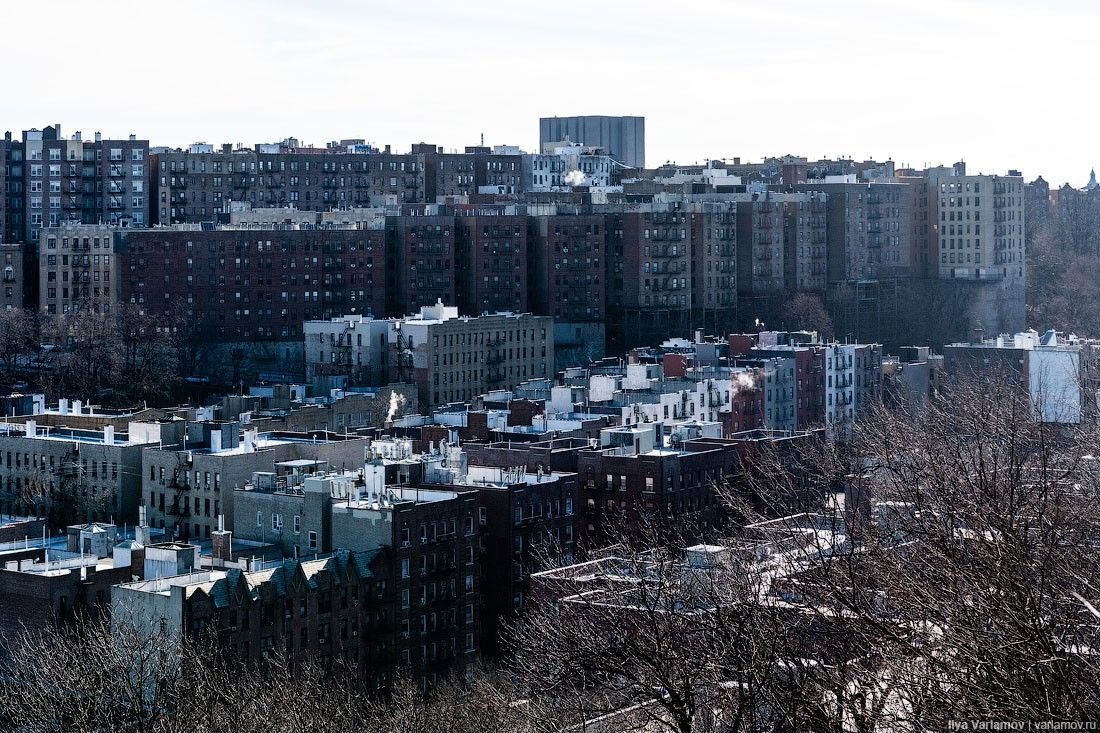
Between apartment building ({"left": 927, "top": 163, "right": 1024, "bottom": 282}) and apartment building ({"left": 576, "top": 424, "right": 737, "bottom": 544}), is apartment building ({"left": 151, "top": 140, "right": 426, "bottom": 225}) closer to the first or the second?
apartment building ({"left": 927, "top": 163, "right": 1024, "bottom": 282})

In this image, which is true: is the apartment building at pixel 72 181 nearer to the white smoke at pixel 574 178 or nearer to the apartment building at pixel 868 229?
the white smoke at pixel 574 178

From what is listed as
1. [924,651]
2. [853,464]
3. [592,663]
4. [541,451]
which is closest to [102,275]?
[541,451]

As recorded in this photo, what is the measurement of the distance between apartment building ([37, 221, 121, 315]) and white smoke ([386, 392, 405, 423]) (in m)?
32.4

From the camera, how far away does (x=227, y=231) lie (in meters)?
123

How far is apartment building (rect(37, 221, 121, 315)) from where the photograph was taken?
122 metres

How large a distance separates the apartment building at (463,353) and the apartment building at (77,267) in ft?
69.5

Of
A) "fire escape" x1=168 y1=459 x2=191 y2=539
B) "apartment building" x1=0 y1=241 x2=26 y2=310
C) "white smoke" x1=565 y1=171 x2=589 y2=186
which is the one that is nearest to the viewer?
"fire escape" x1=168 y1=459 x2=191 y2=539

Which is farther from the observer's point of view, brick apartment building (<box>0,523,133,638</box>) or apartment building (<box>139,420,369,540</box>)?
apartment building (<box>139,420,369,540</box>)

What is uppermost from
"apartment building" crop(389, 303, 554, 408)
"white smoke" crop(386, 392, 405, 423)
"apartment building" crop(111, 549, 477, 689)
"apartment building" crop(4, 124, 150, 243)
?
"apartment building" crop(4, 124, 150, 243)

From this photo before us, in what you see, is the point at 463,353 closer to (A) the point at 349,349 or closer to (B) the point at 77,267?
(A) the point at 349,349

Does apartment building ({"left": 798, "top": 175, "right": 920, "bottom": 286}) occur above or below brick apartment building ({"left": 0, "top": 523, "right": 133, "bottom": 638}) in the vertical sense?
above

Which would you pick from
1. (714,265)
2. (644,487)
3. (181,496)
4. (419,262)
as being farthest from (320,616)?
(714,265)

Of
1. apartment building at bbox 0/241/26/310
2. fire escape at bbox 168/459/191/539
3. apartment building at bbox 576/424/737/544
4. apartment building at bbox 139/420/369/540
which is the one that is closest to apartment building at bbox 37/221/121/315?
apartment building at bbox 0/241/26/310

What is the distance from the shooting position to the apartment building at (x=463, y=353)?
10362 centimetres
